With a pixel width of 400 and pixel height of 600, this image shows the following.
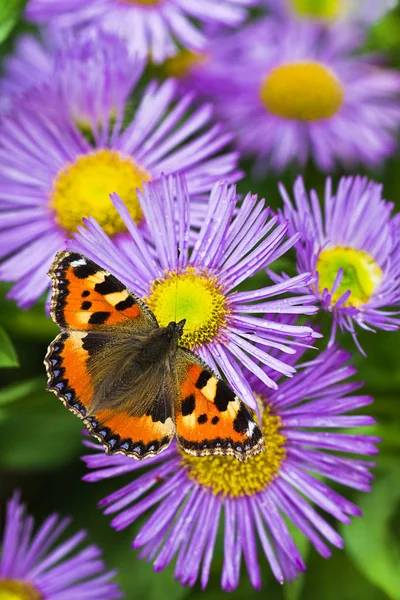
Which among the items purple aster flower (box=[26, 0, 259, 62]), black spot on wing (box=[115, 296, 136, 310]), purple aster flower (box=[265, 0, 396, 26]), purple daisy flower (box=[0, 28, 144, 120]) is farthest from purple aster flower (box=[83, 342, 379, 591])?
purple aster flower (box=[265, 0, 396, 26])

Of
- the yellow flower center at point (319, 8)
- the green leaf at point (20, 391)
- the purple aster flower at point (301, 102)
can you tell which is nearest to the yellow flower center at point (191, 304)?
the green leaf at point (20, 391)

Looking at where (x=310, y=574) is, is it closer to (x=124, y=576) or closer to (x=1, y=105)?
(x=124, y=576)

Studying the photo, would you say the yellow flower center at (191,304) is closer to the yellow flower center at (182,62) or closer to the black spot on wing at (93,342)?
the black spot on wing at (93,342)

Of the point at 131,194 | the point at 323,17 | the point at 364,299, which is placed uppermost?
the point at 323,17

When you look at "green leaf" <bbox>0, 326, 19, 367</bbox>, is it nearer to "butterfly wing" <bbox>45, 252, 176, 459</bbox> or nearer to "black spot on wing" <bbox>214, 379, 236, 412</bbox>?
"butterfly wing" <bbox>45, 252, 176, 459</bbox>

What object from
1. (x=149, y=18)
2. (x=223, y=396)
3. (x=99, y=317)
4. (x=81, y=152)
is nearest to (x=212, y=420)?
(x=223, y=396)

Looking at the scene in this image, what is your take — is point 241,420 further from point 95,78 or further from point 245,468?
point 95,78

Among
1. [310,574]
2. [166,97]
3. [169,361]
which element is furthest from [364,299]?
[310,574]

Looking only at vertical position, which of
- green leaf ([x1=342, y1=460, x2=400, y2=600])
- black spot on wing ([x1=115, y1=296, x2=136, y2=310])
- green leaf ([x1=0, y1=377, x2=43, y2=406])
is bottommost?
green leaf ([x1=342, y1=460, x2=400, y2=600])
